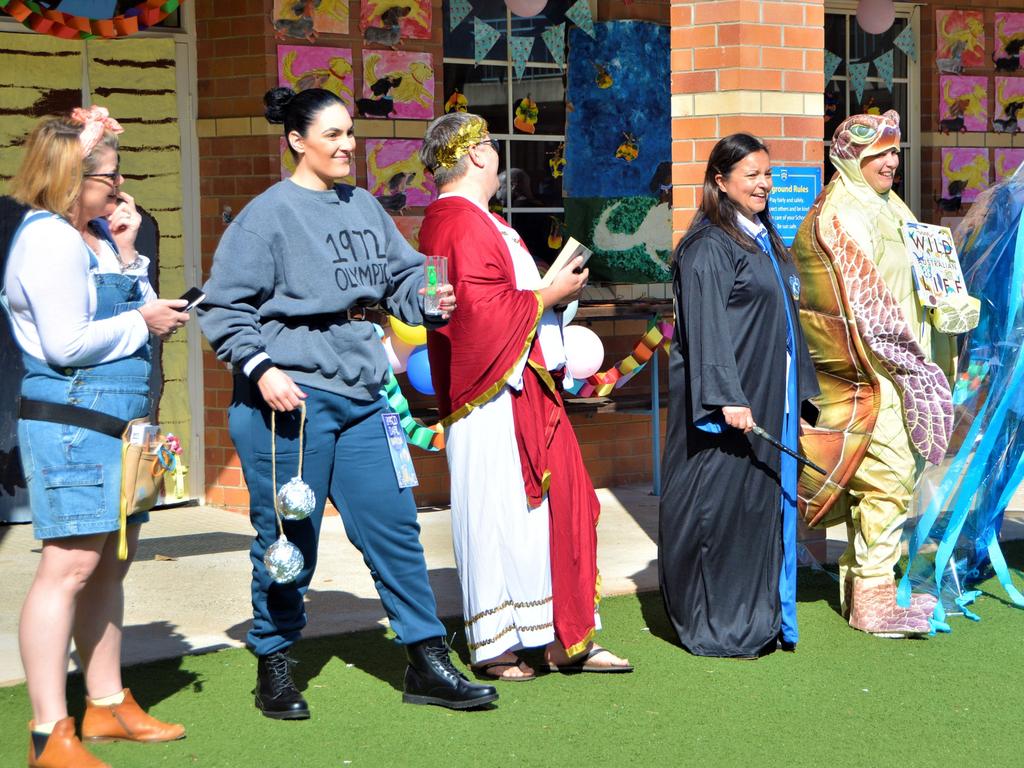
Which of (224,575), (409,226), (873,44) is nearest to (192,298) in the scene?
(224,575)

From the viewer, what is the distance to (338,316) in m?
5.10

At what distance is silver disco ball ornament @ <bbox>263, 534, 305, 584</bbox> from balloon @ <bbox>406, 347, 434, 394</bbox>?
3091 mm

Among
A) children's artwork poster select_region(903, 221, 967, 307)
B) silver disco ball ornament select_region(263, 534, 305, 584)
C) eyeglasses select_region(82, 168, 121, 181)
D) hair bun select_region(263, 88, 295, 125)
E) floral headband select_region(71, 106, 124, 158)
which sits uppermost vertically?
hair bun select_region(263, 88, 295, 125)

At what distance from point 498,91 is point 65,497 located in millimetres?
5527

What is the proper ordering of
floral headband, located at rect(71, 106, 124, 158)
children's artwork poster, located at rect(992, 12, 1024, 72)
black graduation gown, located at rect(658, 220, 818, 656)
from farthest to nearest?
children's artwork poster, located at rect(992, 12, 1024, 72), black graduation gown, located at rect(658, 220, 818, 656), floral headband, located at rect(71, 106, 124, 158)

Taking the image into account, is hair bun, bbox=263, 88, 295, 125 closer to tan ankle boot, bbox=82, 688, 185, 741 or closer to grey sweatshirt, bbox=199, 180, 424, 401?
grey sweatshirt, bbox=199, 180, 424, 401

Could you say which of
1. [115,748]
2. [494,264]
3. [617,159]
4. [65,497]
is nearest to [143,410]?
[65,497]

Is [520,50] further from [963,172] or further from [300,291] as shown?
[300,291]

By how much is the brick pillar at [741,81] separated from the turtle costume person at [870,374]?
2.41ft

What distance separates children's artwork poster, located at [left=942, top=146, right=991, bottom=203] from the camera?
38.1ft

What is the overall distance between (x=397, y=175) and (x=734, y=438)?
3430 mm

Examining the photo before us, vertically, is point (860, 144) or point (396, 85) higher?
point (396, 85)

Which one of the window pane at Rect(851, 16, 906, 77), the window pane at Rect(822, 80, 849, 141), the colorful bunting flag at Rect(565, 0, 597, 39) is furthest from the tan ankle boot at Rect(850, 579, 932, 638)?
the window pane at Rect(851, 16, 906, 77)

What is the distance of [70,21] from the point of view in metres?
7.23
